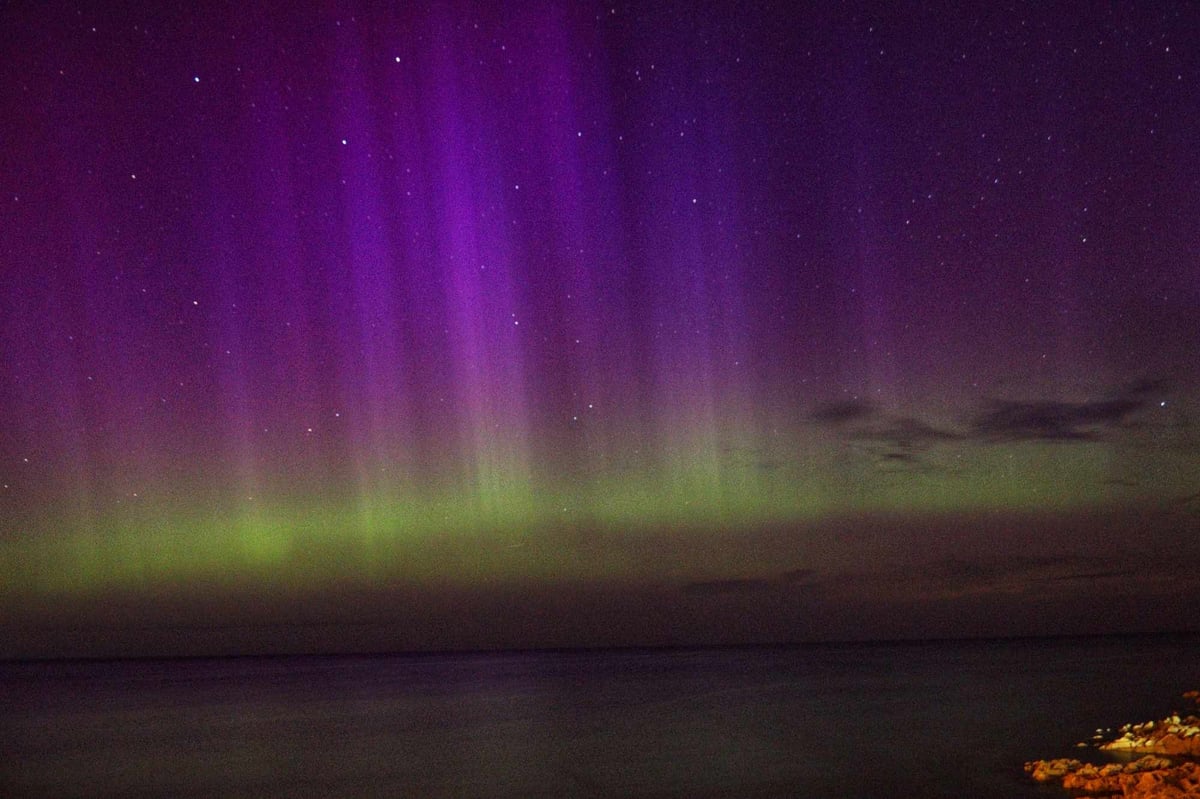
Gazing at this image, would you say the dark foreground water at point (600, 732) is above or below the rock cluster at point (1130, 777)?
below

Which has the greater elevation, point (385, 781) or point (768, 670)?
point (385, 781)

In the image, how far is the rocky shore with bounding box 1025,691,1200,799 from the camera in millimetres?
11547

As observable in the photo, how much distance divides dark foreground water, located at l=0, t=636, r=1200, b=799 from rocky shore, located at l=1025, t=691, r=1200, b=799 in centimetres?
63

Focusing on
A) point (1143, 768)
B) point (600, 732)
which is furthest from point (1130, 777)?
point (600, 732)

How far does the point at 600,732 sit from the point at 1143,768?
13556 mm

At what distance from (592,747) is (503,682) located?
1040 inches

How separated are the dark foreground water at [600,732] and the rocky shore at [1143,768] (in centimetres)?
63

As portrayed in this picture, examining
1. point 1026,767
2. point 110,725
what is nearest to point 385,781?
point 1026,767

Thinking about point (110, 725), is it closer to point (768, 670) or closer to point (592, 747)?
point (592, 747)

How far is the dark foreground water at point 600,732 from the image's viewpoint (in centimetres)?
1599

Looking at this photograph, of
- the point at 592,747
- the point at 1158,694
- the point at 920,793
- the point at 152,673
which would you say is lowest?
the point at 152,673

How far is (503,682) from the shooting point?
4600 cm

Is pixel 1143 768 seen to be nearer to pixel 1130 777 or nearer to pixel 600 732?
pixel 1130 777

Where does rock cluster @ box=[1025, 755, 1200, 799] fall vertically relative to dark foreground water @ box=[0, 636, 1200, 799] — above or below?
above
